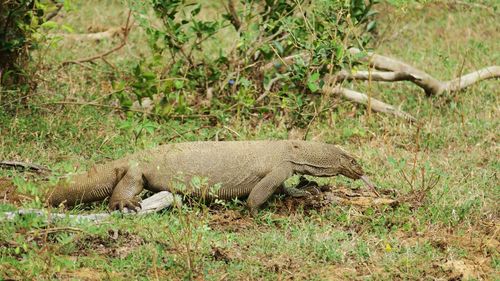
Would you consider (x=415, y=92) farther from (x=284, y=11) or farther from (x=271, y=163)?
(x=271, y=163)

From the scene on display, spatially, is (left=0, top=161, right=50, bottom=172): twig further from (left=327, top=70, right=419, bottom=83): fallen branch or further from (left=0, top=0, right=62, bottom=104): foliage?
(left=327, top=70, right=419, bottom=83): fallen branch

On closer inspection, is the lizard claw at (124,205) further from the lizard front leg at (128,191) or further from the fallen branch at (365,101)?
the fallen branch at (365,101)

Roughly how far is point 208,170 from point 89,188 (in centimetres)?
77

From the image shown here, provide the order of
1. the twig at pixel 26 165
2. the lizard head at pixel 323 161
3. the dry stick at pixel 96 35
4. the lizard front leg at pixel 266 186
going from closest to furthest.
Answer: the lizard front leg at pixel 266 186
the lizard head at pixel 323 161
the twig at pixel 26 165
the dry stick at pixel 96 35

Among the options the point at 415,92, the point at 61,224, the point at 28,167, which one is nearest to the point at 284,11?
the point at 415,92

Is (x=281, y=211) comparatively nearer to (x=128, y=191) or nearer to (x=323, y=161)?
(x=323, y=161)

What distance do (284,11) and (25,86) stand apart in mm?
2308

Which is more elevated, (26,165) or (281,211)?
(26,165)

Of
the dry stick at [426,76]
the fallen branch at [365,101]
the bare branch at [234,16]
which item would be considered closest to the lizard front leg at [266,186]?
the fallen branch at [365,101]

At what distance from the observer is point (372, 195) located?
6688 millimetres

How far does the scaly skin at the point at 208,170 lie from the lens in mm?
6105

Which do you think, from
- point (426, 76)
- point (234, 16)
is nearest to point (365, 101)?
point (426, 76)

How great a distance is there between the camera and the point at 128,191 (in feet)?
19.9

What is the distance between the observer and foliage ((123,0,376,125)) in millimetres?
7695
